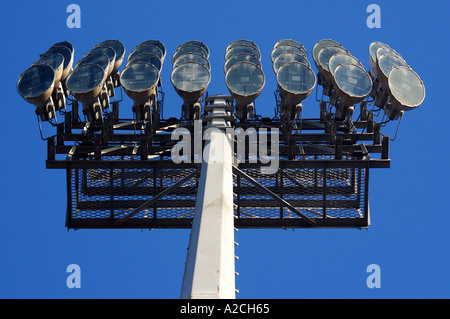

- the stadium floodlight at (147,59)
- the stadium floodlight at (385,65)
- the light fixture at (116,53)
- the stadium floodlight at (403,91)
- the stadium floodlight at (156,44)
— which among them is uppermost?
the stadium floodlight at (156,44)

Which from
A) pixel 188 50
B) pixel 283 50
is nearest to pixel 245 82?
pixel 283 50

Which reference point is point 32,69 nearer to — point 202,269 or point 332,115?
point 332,115

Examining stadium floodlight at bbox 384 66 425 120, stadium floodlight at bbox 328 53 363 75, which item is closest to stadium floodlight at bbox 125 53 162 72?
stadium floodlight at bbox 328 53 363 75

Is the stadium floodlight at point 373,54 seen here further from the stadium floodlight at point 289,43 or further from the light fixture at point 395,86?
the stadium floodlight at point 289,43

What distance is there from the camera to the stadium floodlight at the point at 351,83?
3078 centimetres

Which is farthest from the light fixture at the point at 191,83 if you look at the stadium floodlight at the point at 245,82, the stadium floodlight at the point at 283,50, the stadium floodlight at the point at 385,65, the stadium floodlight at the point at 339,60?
the stadium floodlight at the point at 385,65

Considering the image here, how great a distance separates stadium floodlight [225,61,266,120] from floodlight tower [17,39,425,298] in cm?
4

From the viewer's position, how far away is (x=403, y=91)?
3088 cm

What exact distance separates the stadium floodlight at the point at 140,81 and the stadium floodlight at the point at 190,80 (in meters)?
0.78

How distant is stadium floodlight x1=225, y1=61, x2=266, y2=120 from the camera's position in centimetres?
3162

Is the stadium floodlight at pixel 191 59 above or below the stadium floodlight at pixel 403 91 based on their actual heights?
above

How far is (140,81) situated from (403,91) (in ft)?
31.8

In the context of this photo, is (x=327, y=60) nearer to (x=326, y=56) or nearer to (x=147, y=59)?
(x=326, y=56)
